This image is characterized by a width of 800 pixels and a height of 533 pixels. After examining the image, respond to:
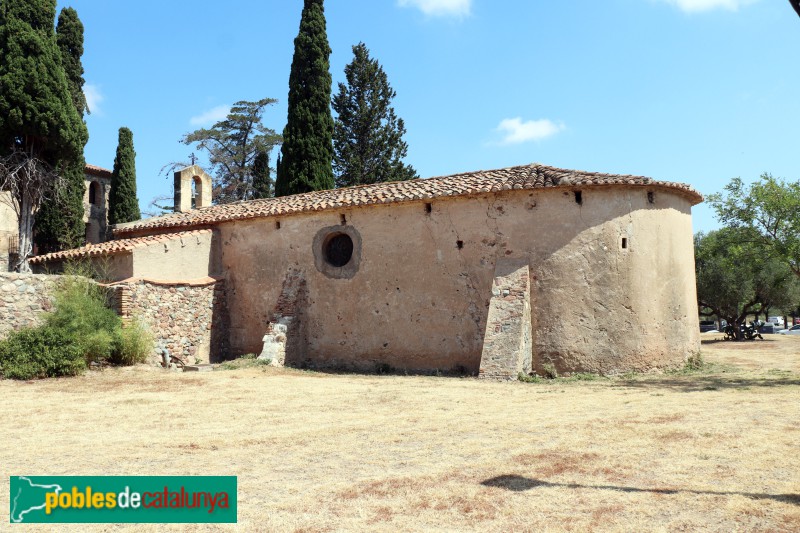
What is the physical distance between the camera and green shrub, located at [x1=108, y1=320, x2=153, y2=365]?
14250mm

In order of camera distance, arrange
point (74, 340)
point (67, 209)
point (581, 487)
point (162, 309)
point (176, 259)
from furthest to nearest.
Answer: point (67, 209)
point (176, 259)
point (162, 309)
point (74, 340)
point (581, 487)

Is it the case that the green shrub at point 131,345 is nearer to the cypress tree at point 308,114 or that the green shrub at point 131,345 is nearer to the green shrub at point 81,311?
the green shrub at point 81,311

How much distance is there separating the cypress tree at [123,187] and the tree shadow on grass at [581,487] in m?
28.5

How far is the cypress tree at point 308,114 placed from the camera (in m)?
26.4

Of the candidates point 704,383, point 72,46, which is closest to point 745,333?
point 704,383

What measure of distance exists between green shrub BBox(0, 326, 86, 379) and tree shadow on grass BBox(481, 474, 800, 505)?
10.6 m

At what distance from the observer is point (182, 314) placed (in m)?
16.7

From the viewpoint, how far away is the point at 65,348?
13.0 metres

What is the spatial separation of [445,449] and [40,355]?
9.73m

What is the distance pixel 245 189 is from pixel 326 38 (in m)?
13.8

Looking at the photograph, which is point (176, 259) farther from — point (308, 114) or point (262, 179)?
point (262, 179)

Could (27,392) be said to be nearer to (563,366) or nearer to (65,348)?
(65,348)
